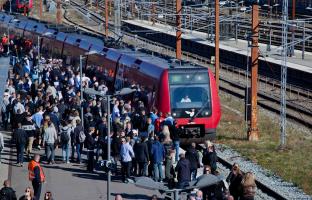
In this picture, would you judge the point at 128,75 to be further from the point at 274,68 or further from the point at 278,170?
the point at 274,68

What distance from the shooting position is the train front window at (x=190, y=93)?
29.2m

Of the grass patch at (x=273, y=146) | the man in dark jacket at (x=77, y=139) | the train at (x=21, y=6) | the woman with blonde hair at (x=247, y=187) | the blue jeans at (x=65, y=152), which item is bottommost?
the train at (x=21, y=6)

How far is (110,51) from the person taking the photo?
39.3 metres

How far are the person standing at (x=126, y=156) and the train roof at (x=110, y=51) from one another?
712 cm

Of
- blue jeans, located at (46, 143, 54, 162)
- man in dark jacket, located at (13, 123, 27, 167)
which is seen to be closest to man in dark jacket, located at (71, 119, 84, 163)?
blue jeans, located at (46, 143, 54, 162)

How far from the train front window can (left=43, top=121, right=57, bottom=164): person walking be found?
16.2 feet

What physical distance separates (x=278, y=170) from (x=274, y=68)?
1129 inches

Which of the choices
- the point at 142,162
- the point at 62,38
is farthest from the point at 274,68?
the point at 142,162

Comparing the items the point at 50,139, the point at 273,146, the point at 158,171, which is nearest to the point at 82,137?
the point at 50,139

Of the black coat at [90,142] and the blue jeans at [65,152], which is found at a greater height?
the black coat at [90,142]

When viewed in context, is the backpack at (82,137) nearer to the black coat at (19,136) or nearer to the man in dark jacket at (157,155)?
the black coat at (19,136)

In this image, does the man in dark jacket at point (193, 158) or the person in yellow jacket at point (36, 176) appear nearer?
the person in yellow jacket at point (36, 176)

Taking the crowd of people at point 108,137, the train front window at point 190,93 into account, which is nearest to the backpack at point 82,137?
the crowd of people at point 108,137

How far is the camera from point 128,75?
35.4 meters
